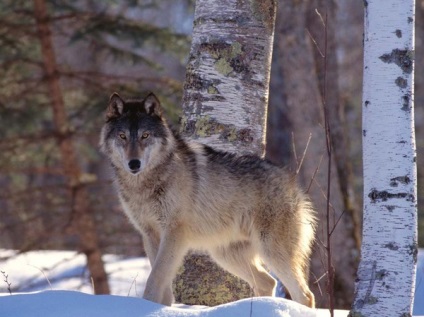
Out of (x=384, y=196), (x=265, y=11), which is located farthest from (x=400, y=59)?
(x=265, y=11)

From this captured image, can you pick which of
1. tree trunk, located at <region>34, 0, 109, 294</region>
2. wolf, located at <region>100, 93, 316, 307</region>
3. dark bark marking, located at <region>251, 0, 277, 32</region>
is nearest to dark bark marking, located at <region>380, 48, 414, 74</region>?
wolf, located at <region>100, 93, 316, 307</region>

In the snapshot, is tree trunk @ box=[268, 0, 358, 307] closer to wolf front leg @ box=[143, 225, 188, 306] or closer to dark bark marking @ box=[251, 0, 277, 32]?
dark bark marking @ box=[251, 0, 277, 32]

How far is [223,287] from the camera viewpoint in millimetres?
6773

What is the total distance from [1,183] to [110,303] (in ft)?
74.3

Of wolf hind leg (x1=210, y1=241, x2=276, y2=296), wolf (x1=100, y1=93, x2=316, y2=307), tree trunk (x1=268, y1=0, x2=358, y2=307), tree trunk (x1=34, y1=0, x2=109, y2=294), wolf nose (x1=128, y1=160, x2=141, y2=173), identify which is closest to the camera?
wolf nose (x1=128, y1=160, x2=141, y2=173)

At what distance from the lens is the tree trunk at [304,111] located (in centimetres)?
1184

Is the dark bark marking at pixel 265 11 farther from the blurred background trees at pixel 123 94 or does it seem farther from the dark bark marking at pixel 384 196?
the blurred background trees at pixel 123 94

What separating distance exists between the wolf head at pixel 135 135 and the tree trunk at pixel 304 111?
19.5 ft

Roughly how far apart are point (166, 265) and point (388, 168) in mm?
1945

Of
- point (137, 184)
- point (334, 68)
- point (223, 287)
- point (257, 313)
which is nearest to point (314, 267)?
point (334, 68)

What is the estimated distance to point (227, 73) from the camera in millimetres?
6621

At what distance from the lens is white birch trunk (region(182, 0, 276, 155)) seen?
662 centimetres

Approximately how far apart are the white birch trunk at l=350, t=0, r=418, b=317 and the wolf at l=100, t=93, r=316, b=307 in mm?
1577

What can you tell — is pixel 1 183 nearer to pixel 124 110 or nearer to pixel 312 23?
pixel 312 23
